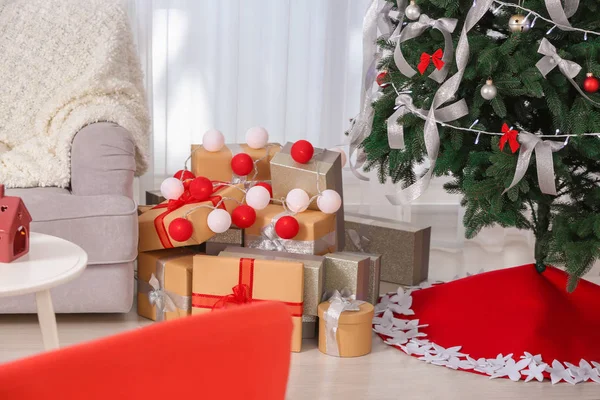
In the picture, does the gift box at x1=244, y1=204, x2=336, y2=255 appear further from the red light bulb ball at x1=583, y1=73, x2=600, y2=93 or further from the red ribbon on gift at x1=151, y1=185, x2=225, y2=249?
the red light bulb ball at x1=583, y1=73, x2=600, y2=93

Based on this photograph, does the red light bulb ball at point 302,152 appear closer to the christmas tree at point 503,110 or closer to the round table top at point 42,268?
the christmas tree at point 503,110

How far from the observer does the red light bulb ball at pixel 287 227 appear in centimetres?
244

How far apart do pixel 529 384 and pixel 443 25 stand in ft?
3.18

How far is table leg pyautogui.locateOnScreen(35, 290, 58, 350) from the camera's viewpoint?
1.71 m

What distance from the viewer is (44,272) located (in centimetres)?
165

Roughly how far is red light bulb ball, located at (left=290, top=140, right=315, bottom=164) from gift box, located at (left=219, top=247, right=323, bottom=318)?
32 centimetres

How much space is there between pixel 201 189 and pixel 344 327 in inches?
24.3

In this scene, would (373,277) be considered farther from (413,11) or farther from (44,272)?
(44,272)

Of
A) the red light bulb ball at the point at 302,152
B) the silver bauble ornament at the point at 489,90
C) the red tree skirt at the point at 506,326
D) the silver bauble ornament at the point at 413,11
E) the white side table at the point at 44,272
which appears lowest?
the red tree skirt at the point at 506,326

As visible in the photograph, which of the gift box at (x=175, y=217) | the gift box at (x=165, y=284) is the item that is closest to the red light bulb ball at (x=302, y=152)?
the gift box at (x=175, y=217)

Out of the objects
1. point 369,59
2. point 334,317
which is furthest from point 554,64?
point 334,317

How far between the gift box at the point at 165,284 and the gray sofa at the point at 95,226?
8cm

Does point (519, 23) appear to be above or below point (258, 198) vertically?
above

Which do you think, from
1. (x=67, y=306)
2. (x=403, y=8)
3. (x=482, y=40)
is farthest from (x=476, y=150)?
(x=67, y=306)
